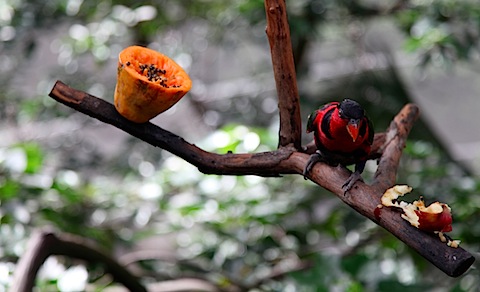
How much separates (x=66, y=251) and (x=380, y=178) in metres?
0.43

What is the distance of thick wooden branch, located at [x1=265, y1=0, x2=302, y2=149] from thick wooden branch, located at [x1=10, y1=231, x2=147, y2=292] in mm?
326

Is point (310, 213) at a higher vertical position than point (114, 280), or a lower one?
lower

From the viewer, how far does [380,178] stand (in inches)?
22.6

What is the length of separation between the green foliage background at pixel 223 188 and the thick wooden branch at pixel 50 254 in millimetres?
50

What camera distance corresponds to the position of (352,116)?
21.5 inches

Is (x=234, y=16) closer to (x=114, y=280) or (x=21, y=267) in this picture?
(x=114, y=280)

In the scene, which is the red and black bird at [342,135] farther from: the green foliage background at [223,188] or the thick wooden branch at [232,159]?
the green foliage background at [223,188]

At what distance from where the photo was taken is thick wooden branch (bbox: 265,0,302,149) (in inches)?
22.0

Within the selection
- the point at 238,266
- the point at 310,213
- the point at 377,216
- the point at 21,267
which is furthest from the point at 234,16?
the point at 377,216

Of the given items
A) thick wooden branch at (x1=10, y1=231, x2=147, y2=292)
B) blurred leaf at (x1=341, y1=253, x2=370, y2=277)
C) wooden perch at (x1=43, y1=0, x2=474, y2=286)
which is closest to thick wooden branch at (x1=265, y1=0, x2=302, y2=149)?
wooden perch at (x1=43, y1=0, x2=474, y2=286)

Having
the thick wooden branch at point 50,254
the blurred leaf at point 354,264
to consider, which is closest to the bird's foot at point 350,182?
the thick wooden branch at point 50,254

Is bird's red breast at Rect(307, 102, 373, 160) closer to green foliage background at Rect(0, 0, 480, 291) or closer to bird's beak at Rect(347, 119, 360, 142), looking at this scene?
bird's beak at Rect(347, 119, 360, 142)

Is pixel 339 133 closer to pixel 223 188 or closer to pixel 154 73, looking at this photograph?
pixel 154 73

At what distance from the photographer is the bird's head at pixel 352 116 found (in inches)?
21.5
